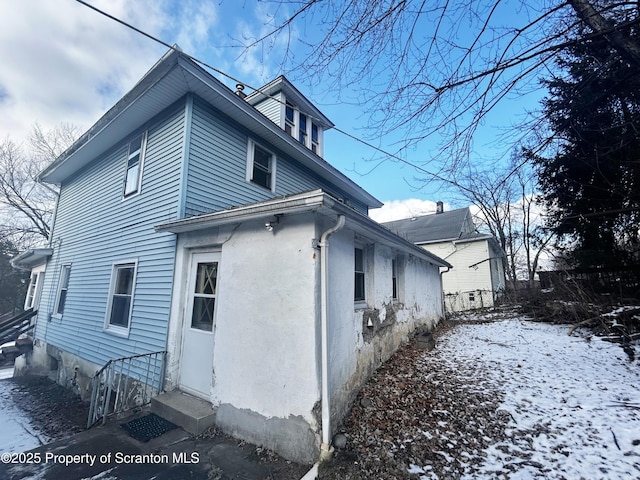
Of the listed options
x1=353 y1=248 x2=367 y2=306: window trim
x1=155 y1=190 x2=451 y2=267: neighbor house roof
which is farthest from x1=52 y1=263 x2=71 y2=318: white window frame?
x1=353 y1=248 x2=367 y2=306: window trim

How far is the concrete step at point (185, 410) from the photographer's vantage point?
3803 millimetres

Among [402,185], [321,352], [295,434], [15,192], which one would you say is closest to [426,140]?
[402,185]

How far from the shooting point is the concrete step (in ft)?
12.5

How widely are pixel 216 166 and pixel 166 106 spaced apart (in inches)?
72.2

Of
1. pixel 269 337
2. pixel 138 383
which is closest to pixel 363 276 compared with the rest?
pixel 269 337

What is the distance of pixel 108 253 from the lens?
704cm

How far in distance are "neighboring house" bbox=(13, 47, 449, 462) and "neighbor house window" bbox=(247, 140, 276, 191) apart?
5cm

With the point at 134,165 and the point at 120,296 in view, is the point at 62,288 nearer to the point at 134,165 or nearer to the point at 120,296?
the point at 120,296

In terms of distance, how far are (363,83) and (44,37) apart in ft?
18.6

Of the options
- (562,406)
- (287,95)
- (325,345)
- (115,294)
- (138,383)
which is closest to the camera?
(325,345)

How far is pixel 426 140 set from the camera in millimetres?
3287

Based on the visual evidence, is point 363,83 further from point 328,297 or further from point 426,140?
point 328,297

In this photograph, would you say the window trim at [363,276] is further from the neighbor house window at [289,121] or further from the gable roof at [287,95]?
the neighbor house window at [289,121]

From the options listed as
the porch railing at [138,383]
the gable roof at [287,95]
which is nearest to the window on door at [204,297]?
the porch railing at [138,383]
